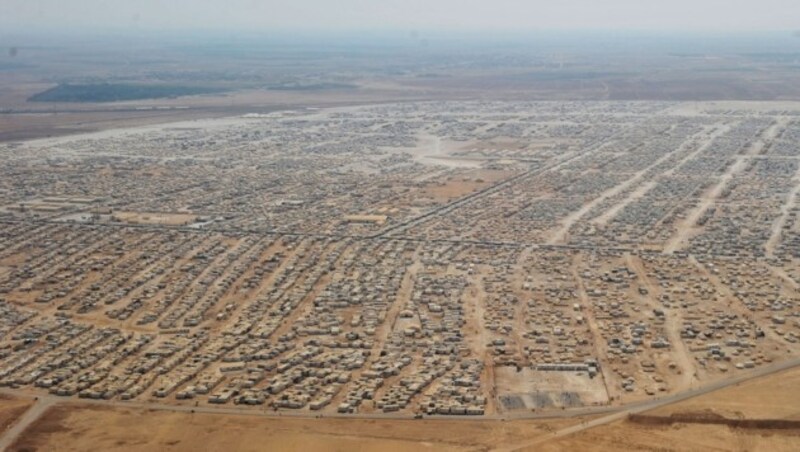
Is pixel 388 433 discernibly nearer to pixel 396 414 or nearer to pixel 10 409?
pixel 396 414

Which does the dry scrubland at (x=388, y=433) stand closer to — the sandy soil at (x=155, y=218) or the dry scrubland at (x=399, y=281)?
the dry scrubland at (x=399, y=281)

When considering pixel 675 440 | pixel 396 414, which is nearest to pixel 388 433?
pixel 396 414

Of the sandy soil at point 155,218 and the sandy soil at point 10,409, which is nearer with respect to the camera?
the sandy soil at point 10,409

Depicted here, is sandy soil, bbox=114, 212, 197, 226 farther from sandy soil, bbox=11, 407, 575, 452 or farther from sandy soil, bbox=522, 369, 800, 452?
sandy soil, bbox=522, 369, 800, 452

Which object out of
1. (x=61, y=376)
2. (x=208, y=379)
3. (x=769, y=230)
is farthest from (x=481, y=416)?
(x=769, y=230)

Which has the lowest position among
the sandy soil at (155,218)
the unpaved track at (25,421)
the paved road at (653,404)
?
the sandy soil at (155,218)

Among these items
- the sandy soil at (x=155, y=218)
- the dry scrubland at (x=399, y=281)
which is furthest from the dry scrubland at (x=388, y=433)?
the sandy soil at (x=155, y=218)

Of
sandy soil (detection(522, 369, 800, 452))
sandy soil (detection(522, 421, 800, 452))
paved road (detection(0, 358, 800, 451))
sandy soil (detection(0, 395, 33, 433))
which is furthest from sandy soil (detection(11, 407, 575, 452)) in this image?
sandy soil (detection(522, 369, 800, 452))

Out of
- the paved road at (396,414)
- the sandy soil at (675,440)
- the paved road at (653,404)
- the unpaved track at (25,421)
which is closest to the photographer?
the sandy soil at (675,440)

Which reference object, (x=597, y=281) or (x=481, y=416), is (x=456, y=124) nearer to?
(x=597, y=281)

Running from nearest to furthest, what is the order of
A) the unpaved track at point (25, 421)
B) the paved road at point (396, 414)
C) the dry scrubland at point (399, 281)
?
the unpaved track at point (25, 421)
the paved road at point (396, 414)
the dry scrubland at point (399, 281)
